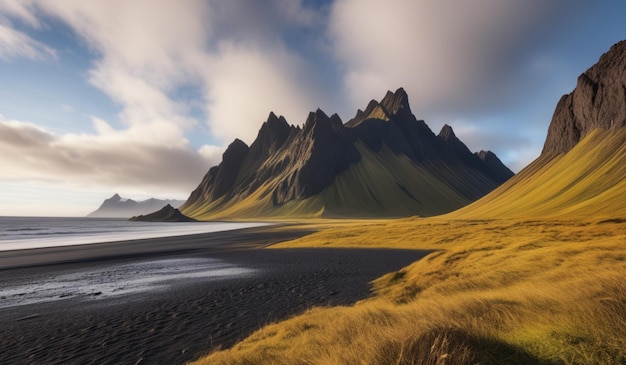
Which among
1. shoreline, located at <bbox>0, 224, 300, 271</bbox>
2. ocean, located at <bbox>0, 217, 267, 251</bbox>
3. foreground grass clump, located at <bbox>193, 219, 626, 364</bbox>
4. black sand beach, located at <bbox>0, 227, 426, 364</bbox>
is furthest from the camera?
ocean, located at <bbox>0, 217, 267, 251</bbox>

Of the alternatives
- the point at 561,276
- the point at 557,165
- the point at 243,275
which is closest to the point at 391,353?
the point at 561,276

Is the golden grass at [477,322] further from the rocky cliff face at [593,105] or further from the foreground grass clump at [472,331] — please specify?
the rocky cliff face at [593,105]

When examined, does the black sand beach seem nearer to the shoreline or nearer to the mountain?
the shoreline

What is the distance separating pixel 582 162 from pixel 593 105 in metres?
36.7

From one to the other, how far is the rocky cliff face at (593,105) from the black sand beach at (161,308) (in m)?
125

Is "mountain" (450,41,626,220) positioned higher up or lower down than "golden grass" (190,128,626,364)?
higher up

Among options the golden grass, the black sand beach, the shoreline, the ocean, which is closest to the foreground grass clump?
the golden grass

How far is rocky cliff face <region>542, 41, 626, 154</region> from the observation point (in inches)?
4373

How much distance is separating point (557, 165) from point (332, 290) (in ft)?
420

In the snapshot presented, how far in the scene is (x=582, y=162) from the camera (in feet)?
332

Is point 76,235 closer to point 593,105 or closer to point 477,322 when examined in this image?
point 477,322

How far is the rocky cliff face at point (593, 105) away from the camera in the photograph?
111 metres

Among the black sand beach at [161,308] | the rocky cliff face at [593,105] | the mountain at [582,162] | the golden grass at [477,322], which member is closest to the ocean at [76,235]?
the black sand beach at [161,308]

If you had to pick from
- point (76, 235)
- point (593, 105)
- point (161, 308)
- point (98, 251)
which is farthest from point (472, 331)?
point (593, 105)
